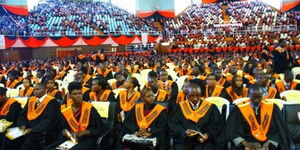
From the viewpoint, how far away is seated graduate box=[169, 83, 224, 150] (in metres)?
4.00

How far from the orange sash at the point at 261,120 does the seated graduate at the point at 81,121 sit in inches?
76.6

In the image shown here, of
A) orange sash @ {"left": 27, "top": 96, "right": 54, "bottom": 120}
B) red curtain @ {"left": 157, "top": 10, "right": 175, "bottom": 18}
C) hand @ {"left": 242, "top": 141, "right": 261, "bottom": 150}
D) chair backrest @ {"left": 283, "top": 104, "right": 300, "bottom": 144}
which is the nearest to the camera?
hand @ {"left": 242, "top": 141, "right": 261, "bottom": 150}

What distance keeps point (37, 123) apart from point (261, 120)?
3111 mm

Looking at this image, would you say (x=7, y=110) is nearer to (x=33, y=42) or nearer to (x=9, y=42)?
(x=9, y=42)

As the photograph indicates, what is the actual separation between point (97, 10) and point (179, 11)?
9.48 m

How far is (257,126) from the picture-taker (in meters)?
3.83

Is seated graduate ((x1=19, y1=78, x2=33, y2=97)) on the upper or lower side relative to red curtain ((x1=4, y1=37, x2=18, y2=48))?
lower

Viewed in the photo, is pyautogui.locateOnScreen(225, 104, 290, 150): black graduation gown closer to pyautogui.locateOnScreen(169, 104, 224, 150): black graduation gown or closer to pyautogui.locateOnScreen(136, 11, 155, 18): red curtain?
pyautogui.locateOnScreen(169, 104, 224, 150): black graduation gown

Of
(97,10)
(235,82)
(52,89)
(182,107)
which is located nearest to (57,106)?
(52,89)

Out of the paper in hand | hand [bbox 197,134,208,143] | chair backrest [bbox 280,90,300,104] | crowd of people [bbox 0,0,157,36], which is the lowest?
the paper in hand

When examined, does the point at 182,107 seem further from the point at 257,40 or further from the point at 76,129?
the point at 257,40

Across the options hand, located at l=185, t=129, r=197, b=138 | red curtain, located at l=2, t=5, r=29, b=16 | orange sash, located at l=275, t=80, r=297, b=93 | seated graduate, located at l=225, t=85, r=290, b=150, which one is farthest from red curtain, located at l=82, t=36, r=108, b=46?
seated graduate, located at l=225, t=85, r=290, b=150

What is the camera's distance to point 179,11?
3741 cm

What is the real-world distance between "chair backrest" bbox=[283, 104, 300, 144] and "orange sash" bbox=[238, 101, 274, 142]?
436 millimetres
